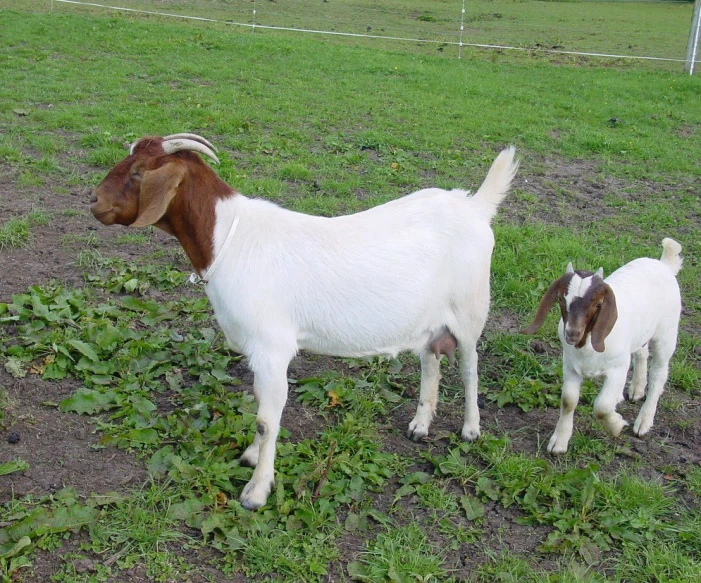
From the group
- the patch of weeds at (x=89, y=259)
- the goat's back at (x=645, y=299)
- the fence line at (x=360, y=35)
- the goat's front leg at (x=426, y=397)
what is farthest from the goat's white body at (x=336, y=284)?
the fence line at (x=360, y=35)

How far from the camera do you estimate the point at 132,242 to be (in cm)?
589

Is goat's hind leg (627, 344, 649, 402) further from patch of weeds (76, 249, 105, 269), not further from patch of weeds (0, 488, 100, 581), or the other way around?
patch of weeds (76, 249, 105, 269)

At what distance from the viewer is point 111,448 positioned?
3668 millimetres

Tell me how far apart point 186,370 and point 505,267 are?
281 cm

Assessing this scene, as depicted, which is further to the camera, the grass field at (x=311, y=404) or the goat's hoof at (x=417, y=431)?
the goat's hoof at (x=417, y=431)

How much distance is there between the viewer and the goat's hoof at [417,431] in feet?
13.4

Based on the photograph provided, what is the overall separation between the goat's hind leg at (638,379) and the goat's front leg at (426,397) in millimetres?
1335

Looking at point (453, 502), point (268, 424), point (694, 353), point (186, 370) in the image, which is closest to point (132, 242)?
point (186, 370)

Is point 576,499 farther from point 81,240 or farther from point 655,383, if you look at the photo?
point 81,240

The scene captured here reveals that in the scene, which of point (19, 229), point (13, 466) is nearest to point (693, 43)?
point (19, 229)

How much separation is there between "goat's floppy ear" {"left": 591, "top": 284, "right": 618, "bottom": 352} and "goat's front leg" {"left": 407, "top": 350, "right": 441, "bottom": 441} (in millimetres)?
925

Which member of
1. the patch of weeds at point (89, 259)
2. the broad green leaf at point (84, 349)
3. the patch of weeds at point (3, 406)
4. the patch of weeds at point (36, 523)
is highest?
the patch of weeds at point (89, 259)

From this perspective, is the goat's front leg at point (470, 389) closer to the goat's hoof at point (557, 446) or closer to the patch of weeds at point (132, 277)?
the goat's hoof at point (557, 446)

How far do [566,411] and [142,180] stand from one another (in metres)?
2.46
